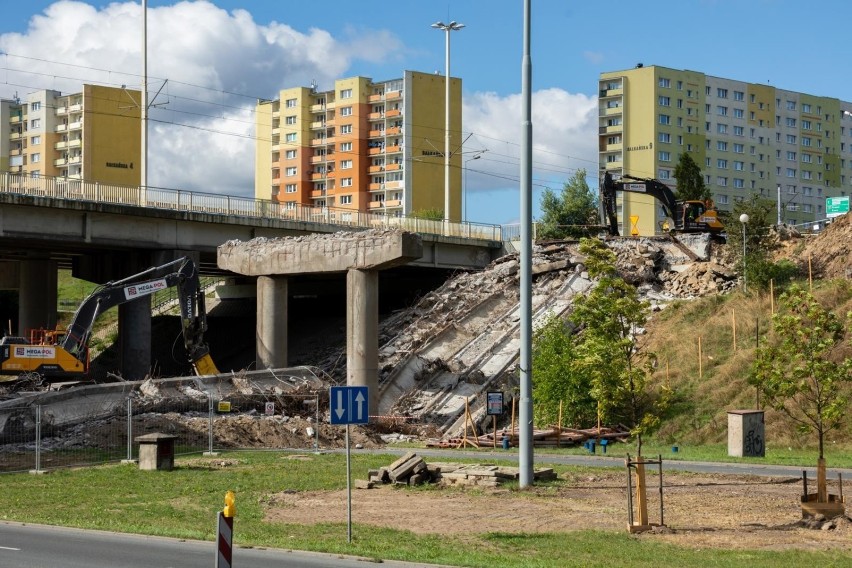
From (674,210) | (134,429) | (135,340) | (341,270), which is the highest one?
(674,210)

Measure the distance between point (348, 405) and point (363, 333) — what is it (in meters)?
25.3

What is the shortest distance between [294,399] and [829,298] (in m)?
20.5

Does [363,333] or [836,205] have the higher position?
[836,205]

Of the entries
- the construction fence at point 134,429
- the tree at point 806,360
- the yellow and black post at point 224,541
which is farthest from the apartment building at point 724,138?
the yellow and black post at point 224,541

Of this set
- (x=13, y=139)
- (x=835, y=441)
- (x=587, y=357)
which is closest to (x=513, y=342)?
(x=835, y=441)

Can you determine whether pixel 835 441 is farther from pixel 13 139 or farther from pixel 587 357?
pixel 13 139

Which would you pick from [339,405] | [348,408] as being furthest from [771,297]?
[339,405]

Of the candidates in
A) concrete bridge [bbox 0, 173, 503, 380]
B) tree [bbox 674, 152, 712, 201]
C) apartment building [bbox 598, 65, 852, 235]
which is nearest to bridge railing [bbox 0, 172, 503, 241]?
concrete bridge [bbox 0, 173, 503, 380]

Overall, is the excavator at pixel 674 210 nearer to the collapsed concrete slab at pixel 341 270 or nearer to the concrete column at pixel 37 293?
the collapsed concrete slab at pixel 341 270

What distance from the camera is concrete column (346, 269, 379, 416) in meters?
43.0

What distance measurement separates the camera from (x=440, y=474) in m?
25.3

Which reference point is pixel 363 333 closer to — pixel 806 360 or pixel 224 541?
pixel 806 360

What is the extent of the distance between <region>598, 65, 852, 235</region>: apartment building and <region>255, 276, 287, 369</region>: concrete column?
192ft

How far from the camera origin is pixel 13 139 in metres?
137
